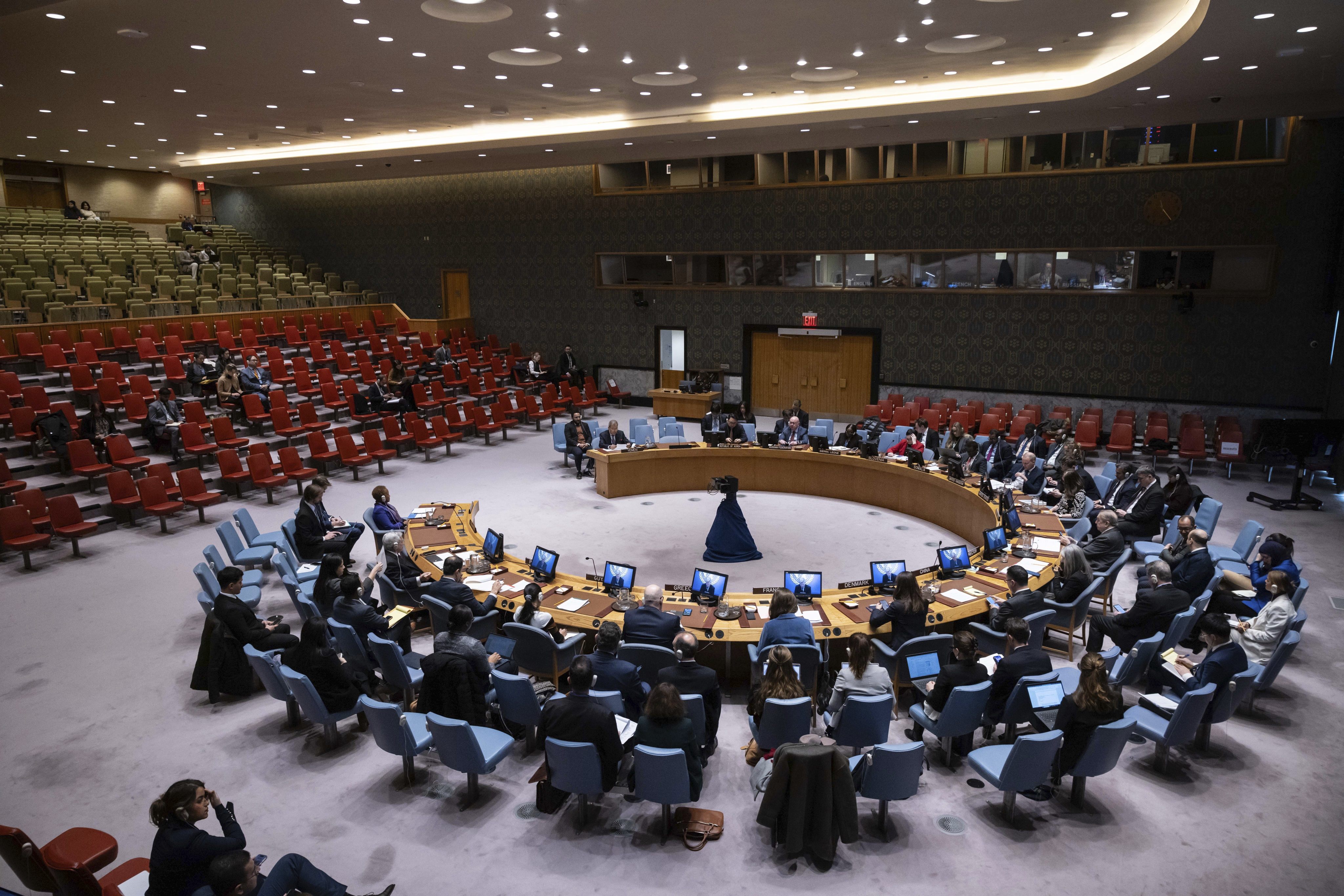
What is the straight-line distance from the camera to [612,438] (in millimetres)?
13109

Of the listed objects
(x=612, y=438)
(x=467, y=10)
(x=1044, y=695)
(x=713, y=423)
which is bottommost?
(x=1044, y=695)

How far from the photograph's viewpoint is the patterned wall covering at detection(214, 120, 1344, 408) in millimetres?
14164

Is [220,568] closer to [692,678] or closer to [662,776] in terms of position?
[692,678]

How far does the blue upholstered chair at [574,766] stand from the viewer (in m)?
4.71

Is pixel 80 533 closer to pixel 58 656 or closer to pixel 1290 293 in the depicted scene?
pixel 58 656

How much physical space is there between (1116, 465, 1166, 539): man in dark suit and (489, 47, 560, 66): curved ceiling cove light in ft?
29.6

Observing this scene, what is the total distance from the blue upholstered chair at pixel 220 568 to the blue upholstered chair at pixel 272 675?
6.63 feet

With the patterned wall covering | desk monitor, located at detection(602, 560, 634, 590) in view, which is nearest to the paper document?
desk monitor, located at detection(602, 560, 634, 590)

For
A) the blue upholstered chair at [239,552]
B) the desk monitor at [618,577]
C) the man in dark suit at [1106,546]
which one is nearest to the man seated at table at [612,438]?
the blue upholstered chair at [239,552]

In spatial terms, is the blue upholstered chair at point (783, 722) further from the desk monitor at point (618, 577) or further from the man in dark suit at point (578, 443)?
the man in dark suit at point (578, 443)

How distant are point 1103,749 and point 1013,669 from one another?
0.69 metres

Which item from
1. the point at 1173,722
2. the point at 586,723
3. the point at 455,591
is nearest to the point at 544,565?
the point at 455,591

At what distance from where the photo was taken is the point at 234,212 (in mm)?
25594

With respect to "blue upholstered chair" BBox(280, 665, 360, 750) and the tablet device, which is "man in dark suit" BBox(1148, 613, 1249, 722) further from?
"blue upholstered chair" BBox(280, 665, 360, 750)
